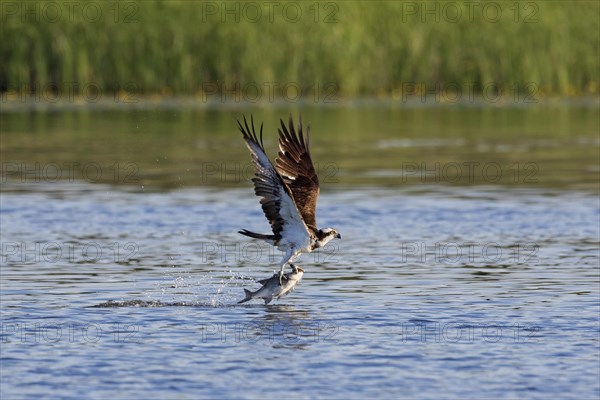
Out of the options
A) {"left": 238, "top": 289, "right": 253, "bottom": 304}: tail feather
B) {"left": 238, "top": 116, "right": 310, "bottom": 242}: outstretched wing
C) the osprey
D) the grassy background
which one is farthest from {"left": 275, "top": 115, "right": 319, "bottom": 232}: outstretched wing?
the grassy background

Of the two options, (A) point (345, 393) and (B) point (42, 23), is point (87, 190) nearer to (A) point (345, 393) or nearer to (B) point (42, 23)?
(A) point (345, 393)

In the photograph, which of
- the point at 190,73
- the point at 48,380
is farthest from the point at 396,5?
the point at 48,380

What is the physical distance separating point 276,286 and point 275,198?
0.85 metres

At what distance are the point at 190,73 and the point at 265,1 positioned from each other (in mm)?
3178

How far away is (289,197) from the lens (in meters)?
12.5

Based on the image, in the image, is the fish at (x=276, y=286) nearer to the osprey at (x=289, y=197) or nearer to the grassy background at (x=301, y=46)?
the osprey at (x=289, y=197)

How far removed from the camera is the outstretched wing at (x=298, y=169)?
13.5 meters

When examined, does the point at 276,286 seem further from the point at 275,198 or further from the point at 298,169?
the point at 298,169

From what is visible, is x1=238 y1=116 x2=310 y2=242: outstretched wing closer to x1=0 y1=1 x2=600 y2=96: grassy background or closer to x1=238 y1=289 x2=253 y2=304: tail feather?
x1=238 y1=289 x2=253 y2=304: tail feather

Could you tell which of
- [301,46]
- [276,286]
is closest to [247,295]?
[276,286]

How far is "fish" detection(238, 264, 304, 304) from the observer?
1299 cm

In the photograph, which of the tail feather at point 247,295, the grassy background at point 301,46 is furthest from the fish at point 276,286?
the grassy background at point 301,46

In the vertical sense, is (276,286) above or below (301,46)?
below

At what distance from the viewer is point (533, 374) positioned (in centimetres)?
1006
